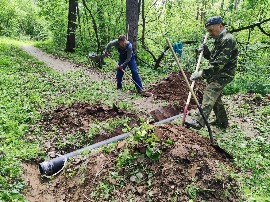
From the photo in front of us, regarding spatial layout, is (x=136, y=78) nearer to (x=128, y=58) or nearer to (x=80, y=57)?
(x=128, y=58)

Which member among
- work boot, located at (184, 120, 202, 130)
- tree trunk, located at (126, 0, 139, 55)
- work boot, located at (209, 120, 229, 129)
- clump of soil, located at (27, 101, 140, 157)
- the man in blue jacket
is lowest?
clump of soil, located at (27, 101, 140, 157)

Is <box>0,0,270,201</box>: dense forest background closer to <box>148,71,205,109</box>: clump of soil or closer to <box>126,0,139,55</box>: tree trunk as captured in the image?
<box>126,0,139,55</box>: tree trunk

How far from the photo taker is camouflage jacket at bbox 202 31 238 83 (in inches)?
213

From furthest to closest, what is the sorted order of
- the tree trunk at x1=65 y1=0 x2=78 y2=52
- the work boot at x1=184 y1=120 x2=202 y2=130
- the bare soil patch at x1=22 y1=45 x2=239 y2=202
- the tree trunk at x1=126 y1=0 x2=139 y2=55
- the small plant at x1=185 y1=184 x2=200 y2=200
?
the tree trunk at x1=65 y1=0 x2=78 y2=52, the tree trunk at x1=126 y1=0 x2=139 y2=55, the work boot at x1=184 y1=120 x2=202 y2=130, the bare soil patch at x1=22 y1=45 x2=239 y2=202, the small plant at x1=185 y1=184 x2=200 y2=200

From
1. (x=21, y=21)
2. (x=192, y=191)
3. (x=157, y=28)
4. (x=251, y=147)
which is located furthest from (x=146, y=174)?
(x=21, y=21)

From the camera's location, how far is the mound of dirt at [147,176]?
3820mm

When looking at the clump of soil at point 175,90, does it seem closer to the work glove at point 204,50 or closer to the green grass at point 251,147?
the green grass at point 251,147

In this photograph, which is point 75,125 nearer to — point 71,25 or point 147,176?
point 147,176

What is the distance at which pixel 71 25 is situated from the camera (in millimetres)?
16266

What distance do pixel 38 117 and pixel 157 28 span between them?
1121cm

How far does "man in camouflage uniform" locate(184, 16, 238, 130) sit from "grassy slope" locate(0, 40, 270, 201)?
75 cm

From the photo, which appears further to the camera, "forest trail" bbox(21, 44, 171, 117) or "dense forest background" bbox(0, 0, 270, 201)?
"forest trail" bbox(21, 44, 171, 117)

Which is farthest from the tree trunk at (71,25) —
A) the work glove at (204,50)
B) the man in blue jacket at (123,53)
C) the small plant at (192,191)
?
the small plant at (192,191)

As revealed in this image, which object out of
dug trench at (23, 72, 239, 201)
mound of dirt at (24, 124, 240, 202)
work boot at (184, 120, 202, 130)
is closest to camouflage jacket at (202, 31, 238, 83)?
work boot at (184, 120, 202, 130)
